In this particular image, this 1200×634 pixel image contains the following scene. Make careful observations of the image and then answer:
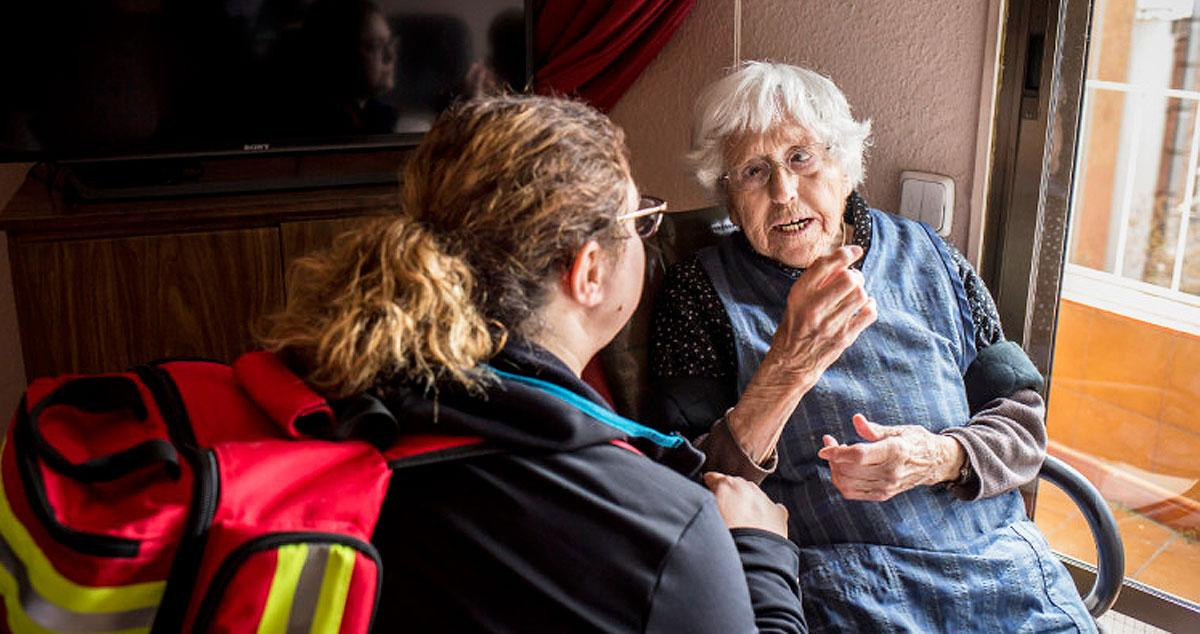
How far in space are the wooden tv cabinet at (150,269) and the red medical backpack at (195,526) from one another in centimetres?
125

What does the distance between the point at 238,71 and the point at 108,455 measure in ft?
5.02

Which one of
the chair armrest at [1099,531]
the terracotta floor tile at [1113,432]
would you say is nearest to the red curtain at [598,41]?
the terracotta floor tile at [1113,432]

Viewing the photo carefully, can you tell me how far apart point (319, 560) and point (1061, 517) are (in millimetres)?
1908

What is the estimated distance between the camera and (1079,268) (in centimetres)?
241

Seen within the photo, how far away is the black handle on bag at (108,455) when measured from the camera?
1.01 meters

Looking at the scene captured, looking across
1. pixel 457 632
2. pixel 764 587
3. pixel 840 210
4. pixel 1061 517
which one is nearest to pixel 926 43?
pixel 840 210

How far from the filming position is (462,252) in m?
1.19

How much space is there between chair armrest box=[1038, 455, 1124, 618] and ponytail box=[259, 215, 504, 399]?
108cm

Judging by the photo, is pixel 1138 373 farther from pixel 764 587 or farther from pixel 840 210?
pixel 764 587

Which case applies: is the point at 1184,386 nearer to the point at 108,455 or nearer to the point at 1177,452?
the point at 1177,452

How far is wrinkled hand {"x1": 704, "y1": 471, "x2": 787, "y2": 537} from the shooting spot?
1.42 meters

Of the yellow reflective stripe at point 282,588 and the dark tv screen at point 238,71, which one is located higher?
the dark tv screen at point 238,71

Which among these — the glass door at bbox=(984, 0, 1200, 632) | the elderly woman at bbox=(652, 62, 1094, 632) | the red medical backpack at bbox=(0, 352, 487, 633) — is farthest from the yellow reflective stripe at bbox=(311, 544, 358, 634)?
the glass door at bbox=(984, 0, 1200, 632)

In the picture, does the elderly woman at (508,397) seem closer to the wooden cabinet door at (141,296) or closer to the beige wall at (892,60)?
the beige wall at (892,60)
